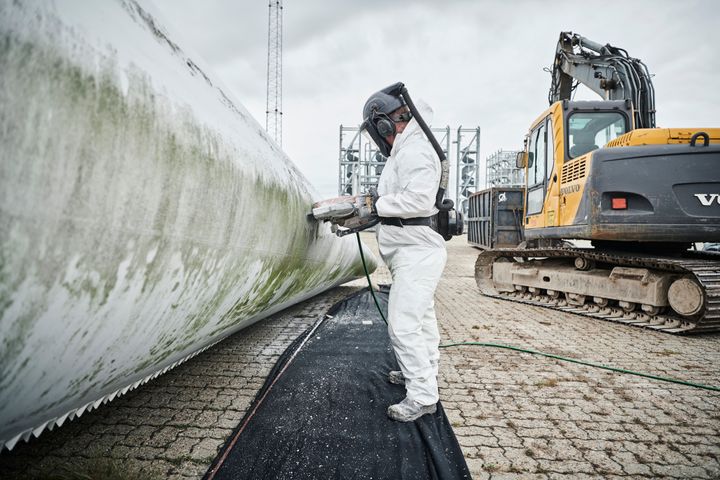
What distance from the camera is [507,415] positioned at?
2502mm

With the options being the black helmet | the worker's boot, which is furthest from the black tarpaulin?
the black helmet

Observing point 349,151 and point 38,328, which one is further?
point 349,151

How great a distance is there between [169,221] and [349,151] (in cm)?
2748

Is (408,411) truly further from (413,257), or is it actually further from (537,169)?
(537,169)

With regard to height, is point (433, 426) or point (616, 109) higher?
point (616, 109)

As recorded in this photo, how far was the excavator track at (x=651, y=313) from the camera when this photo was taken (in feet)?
13.9

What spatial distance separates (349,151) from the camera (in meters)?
28.3

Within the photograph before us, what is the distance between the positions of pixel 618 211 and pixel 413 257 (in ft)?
11.5

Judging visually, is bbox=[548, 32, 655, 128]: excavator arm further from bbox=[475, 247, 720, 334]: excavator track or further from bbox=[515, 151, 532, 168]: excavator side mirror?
bbox=[475, 247, 720, 334]: excavator track

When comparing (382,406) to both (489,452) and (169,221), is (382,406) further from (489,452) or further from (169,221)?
(169,221)

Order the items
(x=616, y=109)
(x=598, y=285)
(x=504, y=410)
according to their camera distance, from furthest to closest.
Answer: (x=616, y=109)
(x=598, y=285)
(x=504, y=410)

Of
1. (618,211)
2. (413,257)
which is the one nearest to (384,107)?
(413,257)

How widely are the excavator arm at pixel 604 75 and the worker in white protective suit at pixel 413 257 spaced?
16.9ft

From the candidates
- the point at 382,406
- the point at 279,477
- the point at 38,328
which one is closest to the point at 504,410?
A: the point at 382,406
